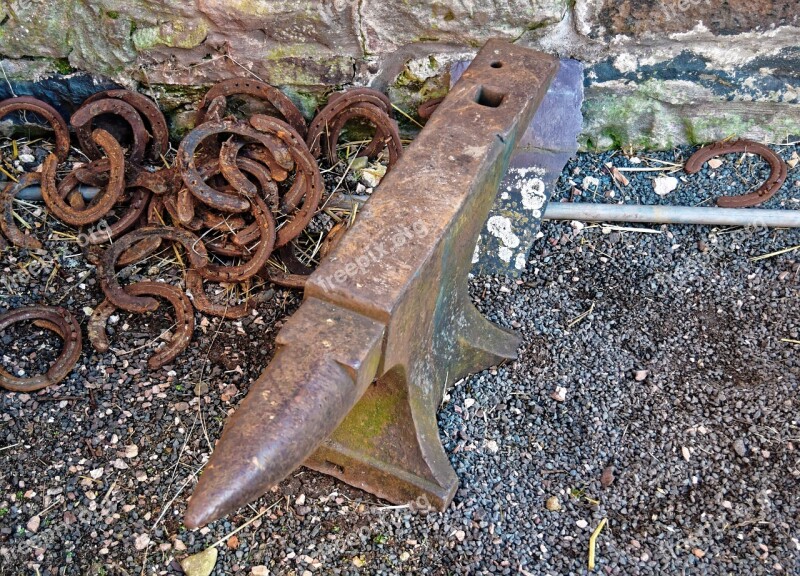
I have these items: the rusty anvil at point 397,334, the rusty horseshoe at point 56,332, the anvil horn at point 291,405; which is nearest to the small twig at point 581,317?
the rusty anvil at point 397,334

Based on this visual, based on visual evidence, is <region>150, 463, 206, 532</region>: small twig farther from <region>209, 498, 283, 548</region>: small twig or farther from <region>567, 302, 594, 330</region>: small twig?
<region>567, 302, 594, 330</region>: small twig

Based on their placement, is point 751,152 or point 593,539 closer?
point 593,539

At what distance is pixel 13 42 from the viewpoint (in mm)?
3256

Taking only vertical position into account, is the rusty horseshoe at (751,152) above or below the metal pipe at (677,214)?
Answer: above

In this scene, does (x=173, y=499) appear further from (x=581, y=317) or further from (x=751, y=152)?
(x=751, y=152)

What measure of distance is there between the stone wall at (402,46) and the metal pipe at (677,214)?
49cm

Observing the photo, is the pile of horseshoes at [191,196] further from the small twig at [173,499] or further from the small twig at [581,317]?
the small twig at [581,317]

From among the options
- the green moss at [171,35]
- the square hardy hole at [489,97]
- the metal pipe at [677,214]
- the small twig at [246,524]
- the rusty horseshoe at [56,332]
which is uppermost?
the square hardy hole at [489,97]

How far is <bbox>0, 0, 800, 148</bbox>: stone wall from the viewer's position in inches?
125

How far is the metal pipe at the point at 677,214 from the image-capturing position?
336 centimetres

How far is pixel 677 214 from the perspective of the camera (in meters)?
3.36

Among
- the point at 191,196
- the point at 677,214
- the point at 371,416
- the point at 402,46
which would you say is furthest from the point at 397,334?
the point at 677,214

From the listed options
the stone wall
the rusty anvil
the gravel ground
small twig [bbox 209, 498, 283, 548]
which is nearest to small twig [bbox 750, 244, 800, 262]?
the gravel ground

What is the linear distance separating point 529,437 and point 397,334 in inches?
35.8
